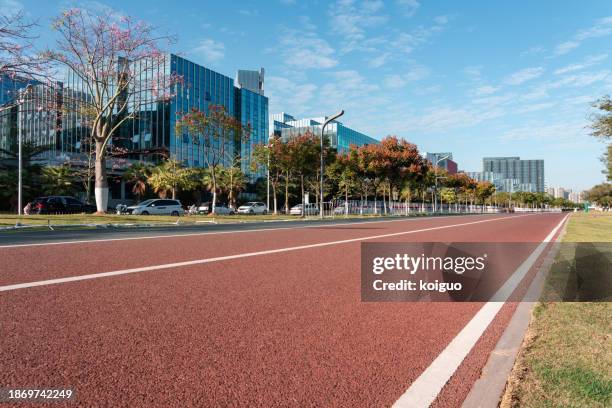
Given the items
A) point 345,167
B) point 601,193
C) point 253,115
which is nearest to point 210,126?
point 345,167

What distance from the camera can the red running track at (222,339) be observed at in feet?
9.24

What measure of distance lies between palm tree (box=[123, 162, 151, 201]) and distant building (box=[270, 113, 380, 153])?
47.6 metres

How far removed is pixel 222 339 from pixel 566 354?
2739 mm

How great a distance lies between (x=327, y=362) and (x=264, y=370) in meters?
0.49

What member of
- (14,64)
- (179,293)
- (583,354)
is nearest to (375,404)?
(583,354)

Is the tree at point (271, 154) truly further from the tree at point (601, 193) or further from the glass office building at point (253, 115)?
the tree at point (601, 193)

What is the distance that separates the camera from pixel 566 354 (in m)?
3.46

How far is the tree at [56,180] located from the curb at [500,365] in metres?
45.5

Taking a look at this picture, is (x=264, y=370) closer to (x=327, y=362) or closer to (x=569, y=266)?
(x=327, y=362)

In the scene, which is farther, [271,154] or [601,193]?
[601,193]

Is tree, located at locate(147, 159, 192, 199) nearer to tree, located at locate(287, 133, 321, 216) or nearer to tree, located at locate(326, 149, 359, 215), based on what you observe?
tree, located at locate(287, 133, 321, 216)

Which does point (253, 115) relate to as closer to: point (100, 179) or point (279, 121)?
point (279, 121)

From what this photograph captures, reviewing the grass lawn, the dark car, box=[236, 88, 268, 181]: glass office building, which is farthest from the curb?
box=[236, 88, 268, 181]: glass office building

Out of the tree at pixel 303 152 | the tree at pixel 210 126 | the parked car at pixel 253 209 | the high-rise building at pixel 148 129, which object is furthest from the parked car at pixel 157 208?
the high-rise building at pixel 148 129
